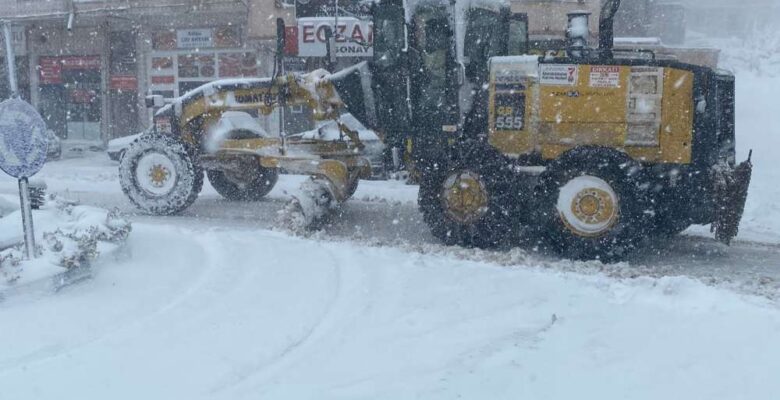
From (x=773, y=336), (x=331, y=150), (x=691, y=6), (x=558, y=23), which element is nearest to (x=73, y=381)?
(x=773, y=336)

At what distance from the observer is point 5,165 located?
598 centimetres

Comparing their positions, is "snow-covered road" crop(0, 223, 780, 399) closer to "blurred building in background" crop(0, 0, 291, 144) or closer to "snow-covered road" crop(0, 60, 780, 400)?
"snow-covered road" crop(0, 60, 780, 400)

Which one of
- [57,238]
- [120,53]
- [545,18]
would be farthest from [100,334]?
[120,53]

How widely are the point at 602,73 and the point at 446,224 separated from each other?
7.42 feet

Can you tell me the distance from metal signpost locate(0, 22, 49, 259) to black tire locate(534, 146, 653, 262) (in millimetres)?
4749

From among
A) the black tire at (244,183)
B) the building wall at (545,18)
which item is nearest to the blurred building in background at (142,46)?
the building wall at (545,18)

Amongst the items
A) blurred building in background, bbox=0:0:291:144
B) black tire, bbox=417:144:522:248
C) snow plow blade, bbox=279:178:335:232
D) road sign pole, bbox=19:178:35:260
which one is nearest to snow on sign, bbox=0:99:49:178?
road sign pole, bbox=19:178:35:260

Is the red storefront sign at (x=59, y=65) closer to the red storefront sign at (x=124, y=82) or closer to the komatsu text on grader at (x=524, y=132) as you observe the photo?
the red storefront sign at (x=124, y=82)

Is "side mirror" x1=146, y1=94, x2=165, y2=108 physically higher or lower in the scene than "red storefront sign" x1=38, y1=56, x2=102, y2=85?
lower

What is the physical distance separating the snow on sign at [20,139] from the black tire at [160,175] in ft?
12.1

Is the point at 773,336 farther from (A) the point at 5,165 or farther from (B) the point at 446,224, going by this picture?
(A) the point at 5,165

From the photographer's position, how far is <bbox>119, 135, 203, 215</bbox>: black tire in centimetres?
995

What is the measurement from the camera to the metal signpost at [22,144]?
237 inches

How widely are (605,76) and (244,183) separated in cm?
584
